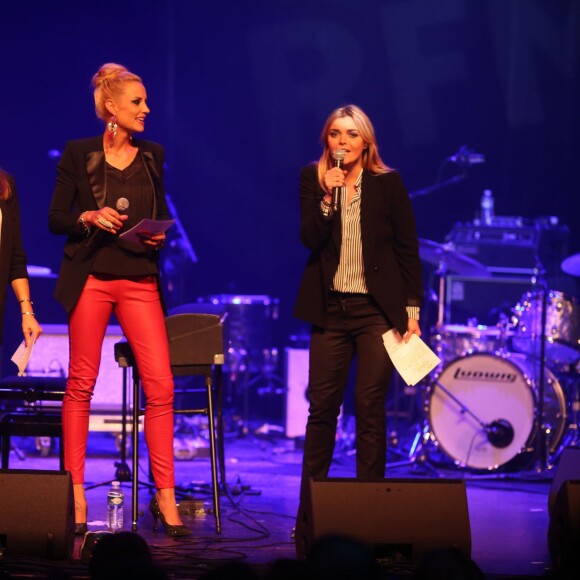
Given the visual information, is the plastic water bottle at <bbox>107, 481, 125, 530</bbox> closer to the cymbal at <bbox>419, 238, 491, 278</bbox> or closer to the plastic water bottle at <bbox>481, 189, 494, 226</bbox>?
the cymbal at <bbox>419, 238, 491, 278</bbox>

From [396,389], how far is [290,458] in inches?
44.1

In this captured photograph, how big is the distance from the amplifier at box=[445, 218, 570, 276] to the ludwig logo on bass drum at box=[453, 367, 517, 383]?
1826 mm

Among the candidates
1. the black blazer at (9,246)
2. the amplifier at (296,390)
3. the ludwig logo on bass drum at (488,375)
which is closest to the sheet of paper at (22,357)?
the black blazer at (9,246)

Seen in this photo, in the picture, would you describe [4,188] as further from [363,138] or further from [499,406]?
[499,406]

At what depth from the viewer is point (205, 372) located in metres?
4.88

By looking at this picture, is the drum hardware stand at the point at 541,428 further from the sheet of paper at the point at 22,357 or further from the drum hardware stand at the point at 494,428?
the sheet of paper at the point at 22,357

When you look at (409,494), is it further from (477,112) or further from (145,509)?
(477,112)

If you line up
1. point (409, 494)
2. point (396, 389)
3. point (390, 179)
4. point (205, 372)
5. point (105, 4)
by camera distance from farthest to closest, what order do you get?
point (105, 4) → point (396, 389) → point (205, 372) → point (390, 179) → point (409, 494)

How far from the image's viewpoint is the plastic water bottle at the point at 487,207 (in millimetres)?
9141

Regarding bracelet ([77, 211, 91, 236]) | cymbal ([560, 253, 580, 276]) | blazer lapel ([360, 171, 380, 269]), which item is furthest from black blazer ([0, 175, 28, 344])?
cymbal ([560, 253, 580, 276])

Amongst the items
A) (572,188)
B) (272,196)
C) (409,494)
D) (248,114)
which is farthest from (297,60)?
(409,494)

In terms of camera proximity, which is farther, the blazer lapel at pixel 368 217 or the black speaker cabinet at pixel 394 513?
the blazer lapel at pixel 368 217

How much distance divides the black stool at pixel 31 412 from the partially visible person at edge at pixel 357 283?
4.49 ft

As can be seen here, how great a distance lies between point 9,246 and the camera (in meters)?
4.27
